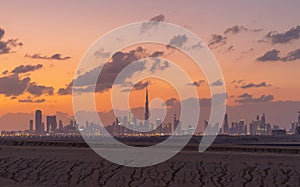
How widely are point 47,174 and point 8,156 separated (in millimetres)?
8197

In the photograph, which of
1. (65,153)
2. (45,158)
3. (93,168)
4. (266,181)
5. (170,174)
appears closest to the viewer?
(266,181)

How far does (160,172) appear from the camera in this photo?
32.2 metres

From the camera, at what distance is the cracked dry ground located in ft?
97.9

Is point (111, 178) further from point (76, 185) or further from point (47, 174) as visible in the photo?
point (47, 174)

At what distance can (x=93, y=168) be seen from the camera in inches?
1328

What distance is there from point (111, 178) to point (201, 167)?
7.05 m

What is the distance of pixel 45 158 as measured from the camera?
38.0 meters

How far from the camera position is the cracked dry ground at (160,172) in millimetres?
29828

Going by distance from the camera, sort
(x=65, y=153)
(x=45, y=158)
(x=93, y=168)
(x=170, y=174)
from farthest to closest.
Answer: (x=65, y=153), (x=45, y=158), (x=93, y=168), (x=170, y=174)

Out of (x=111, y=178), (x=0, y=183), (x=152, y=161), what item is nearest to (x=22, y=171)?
(x=0, y=183)

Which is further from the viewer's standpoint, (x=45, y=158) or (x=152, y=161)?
(x=45, y=158)

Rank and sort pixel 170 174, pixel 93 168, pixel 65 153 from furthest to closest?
pixel 65 153 < pixel 93 168 < pixel 170 174

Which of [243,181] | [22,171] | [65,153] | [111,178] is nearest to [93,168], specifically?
[111,178]

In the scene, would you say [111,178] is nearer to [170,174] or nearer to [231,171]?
[170,174]
